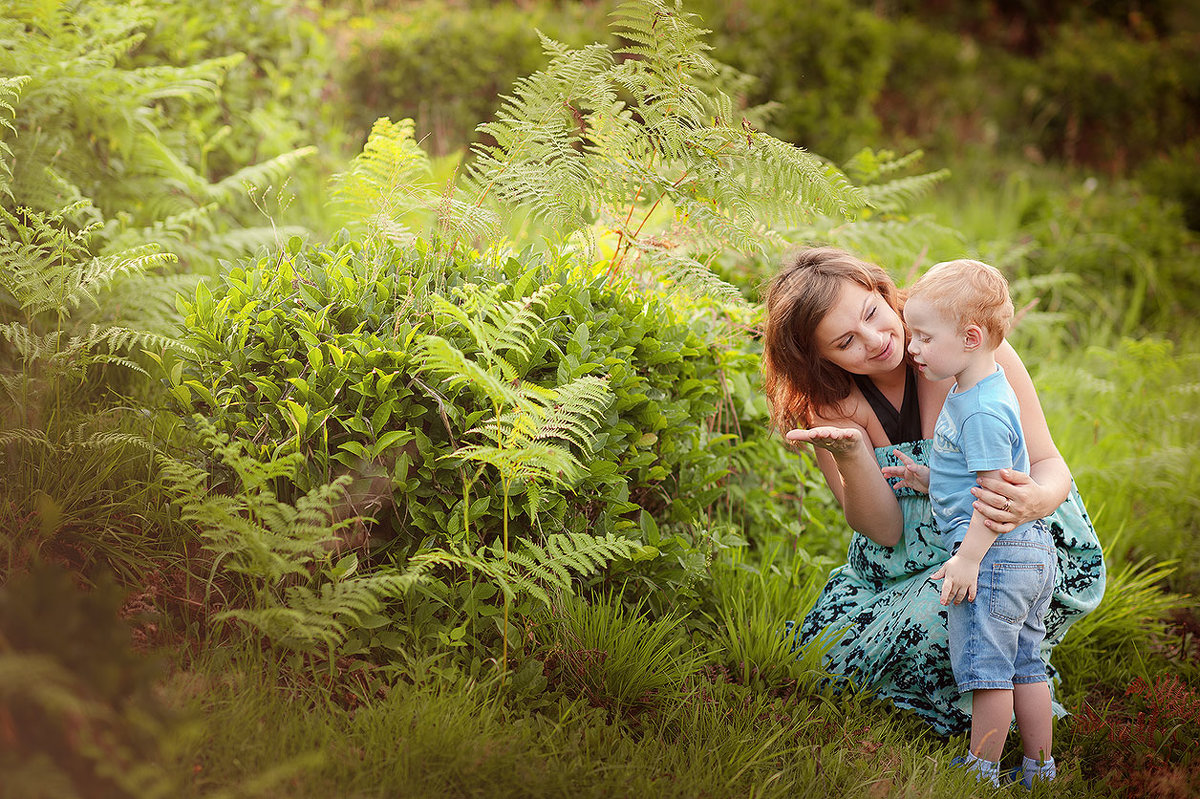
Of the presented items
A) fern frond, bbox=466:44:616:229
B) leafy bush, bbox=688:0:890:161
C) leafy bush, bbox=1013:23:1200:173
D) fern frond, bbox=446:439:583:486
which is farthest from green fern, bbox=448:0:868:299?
leafy bush, bbox=1013:23:1200:173

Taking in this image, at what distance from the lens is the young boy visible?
2.55 metres

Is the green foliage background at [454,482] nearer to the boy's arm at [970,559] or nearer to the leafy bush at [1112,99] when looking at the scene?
the boy's arm at [970,559]

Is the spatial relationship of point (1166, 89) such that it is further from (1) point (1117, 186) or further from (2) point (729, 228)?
(2) point (729, 228)

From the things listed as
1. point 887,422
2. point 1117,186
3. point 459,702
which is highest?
point 887,422

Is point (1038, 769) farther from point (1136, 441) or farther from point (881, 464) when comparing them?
point (1136, 441)

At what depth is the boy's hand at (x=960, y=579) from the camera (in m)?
2.55

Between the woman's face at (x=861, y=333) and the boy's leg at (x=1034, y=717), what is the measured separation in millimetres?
1082

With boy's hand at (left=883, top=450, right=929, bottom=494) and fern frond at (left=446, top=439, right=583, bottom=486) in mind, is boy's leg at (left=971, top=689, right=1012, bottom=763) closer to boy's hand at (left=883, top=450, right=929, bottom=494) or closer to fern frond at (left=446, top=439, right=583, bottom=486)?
boy's hand at (left=883, top=450, right=929, bottom=494)

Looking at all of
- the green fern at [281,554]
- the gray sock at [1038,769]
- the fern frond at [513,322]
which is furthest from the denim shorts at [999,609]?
the green fern at [281,554]

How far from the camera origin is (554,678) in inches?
101

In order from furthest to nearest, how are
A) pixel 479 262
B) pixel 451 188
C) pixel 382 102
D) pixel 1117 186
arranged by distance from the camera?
pixel 1117 186, pixel 382 102, pixel 479 262, pixel 451 188

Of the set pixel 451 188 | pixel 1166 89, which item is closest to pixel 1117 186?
pixel 1166 89

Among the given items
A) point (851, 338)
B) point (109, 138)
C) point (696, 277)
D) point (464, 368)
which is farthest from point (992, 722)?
point (109, 138)

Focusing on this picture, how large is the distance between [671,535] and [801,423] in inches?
23.7
